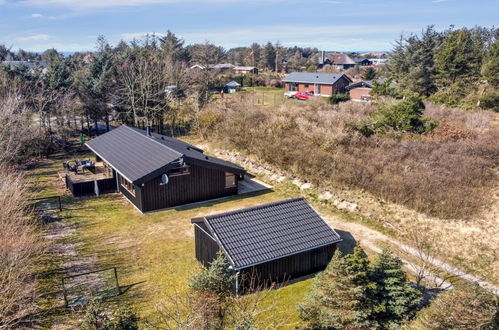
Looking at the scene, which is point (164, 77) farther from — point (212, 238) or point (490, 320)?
point (490, 320)

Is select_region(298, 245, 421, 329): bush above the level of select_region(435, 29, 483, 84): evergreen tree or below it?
below

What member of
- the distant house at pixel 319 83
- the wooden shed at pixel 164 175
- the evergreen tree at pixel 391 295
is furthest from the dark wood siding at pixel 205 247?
the distant house at pixel 319 83

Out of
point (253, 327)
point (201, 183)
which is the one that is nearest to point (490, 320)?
point (253, 327)

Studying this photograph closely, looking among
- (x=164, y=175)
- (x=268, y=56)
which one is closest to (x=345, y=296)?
(x=164, y=175)

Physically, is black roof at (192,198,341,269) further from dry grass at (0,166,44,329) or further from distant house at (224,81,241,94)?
distant house at (224,81,241,94)

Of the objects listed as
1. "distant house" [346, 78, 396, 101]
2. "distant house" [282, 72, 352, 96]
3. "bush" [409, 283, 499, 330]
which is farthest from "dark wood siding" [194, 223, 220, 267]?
"distant house" [282, 72, 352, 96]

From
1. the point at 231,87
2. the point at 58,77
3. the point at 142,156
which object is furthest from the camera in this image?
the point at 231,87

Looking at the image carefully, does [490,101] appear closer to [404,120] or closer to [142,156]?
[404,120]
